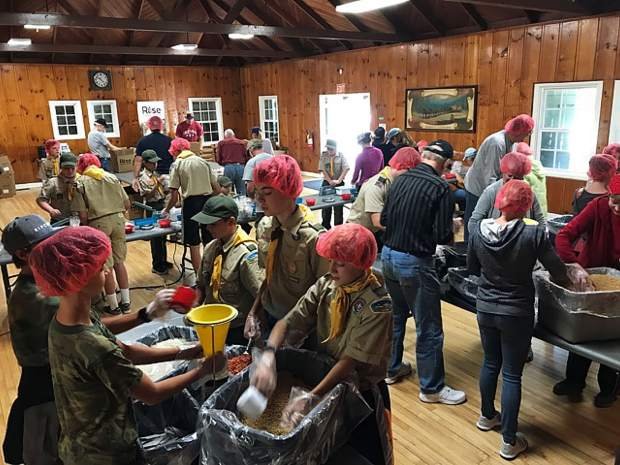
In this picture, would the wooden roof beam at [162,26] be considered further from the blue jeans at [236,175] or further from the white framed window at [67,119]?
the white framed window at [67,119]

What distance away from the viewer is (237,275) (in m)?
2.39

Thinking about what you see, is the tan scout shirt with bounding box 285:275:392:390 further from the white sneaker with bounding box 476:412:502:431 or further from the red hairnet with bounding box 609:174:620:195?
the red hairnet with bounding box 609:174:620:195

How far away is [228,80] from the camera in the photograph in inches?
559

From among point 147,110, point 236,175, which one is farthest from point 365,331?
point 147,110

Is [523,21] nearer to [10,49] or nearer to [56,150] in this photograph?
[56,150]

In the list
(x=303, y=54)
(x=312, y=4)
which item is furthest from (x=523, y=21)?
(x=303, y=54)

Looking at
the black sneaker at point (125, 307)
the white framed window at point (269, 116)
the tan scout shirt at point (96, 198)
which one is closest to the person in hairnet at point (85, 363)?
the tan scout shirt at point (96, 198)

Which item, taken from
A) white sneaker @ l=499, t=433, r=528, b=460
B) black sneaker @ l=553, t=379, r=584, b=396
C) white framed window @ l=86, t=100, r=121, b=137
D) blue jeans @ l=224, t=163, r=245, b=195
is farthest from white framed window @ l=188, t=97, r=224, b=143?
white sneaker @ l=499, t=433, r=528, b=460

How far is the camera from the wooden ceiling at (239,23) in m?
7.41

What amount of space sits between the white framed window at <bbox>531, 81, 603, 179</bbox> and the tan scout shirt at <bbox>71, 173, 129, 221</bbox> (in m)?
6.21

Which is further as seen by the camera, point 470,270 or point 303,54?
point 303,54

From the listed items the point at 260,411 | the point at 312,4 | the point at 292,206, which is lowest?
the point at 260,411

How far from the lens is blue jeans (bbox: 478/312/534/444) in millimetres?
2422

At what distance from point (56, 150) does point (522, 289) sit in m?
6.95
